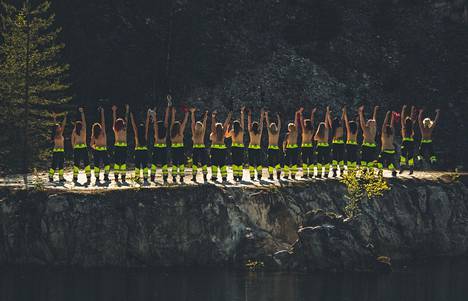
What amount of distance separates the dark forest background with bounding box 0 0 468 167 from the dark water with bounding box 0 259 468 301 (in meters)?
20.1

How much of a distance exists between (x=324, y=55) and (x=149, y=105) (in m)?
12.2

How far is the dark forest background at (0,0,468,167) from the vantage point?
64.1 m

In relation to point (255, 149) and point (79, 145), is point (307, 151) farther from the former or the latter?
point (79, 145)

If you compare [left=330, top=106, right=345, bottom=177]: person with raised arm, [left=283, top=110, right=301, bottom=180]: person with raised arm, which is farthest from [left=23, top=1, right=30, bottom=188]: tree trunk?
[left=330, top=106, right=345, bottom=177]: person with raised arm

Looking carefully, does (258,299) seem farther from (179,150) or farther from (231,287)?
(179,150)

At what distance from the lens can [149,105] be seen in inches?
2507

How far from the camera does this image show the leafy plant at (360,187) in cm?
4497

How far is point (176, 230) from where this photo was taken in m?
42.2

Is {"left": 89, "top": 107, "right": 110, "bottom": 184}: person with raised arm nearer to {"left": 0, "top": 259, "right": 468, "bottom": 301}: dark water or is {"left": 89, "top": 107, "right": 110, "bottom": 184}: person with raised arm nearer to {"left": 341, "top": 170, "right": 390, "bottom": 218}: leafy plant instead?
{"left": 0, "top": 259, "right": 468, "bottom": 301}: dark water

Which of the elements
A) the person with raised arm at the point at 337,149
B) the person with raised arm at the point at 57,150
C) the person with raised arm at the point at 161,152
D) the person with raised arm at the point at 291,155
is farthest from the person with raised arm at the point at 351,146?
the person with raised arm at the point at 57,150

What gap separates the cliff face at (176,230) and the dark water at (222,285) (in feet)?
2.81

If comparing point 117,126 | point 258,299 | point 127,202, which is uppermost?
point 117,126

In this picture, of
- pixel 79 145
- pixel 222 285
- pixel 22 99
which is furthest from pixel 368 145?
pixel 22 99

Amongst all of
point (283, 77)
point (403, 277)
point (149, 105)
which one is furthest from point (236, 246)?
point (283, 77)
